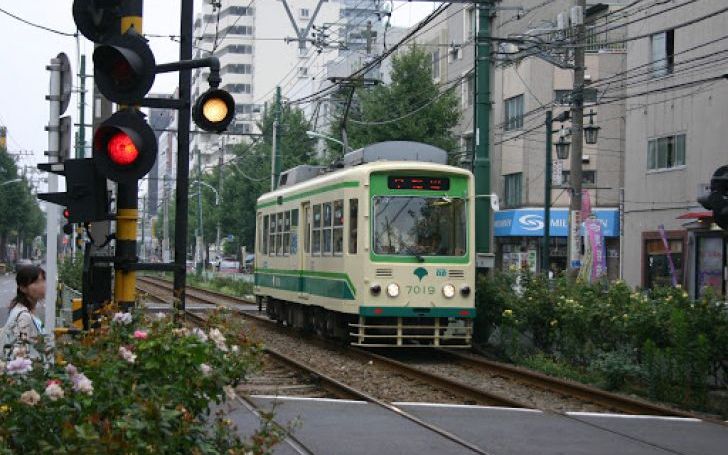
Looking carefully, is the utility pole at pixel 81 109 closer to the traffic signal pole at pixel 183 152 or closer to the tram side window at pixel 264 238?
the tram side window at pixel 264 238

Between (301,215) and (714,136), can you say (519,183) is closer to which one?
(714,136)

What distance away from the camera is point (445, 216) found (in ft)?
65.4

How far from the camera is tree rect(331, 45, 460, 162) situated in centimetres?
4800

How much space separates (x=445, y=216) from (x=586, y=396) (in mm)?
6201

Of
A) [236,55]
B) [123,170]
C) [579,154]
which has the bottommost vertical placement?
[123,170]

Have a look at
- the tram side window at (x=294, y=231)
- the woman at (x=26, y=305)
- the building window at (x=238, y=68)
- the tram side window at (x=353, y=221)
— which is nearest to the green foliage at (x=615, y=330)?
the tram side window at (x=353, y=221)

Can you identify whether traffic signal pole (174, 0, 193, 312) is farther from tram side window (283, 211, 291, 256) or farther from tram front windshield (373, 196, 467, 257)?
tram side window (283, 211, 291, 256)

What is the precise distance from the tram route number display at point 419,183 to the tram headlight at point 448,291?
1656mm

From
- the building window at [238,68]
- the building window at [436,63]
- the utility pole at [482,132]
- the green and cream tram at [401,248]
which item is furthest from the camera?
the building window at [238,68]

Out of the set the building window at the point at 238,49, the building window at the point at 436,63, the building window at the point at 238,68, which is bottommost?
the building window at the point at 436,63

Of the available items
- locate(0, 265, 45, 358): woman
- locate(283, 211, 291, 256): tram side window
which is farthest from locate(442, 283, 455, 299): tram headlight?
locate(0, 265, 45, 358): woman

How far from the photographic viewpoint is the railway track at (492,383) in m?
13.5

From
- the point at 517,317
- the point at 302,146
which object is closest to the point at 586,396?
the point at 517,317

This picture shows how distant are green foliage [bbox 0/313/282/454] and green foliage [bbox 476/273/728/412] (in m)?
9.11
